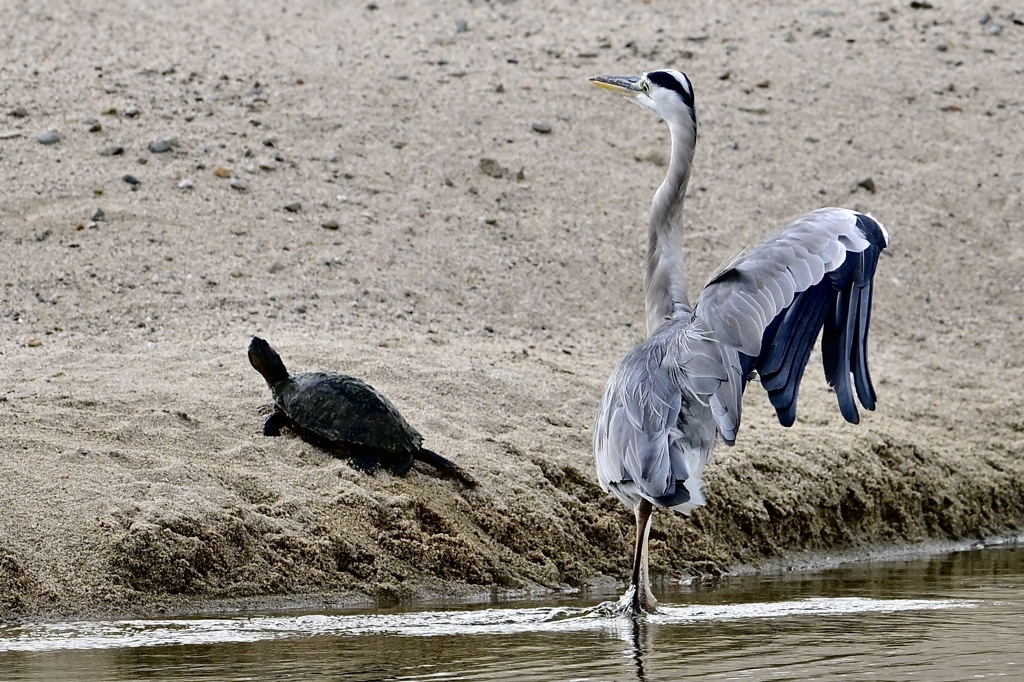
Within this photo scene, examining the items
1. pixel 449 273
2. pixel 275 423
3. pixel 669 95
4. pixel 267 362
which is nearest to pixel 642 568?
pixel 275 423

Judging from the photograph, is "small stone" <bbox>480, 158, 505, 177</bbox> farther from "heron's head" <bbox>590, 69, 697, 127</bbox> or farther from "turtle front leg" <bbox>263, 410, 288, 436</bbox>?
"turtle front leg" <bbox>263, 410, 288, 436</bbox>

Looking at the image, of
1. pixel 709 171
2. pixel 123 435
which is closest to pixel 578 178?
pixel 709 171

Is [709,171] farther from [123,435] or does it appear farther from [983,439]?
[123,435]

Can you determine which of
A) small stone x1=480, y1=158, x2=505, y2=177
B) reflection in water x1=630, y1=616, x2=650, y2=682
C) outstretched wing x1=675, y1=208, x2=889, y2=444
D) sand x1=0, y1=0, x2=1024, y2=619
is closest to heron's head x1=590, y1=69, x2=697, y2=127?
outstretched wing x1=675, y1=208, x2=889, y2=444

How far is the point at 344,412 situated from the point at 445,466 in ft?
1.68

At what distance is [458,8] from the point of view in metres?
14.5

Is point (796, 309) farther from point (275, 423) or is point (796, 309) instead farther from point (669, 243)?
point (275, 423)

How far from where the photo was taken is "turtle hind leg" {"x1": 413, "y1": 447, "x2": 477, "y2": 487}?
680 centimetres

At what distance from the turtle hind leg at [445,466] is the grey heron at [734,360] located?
3.22 ft

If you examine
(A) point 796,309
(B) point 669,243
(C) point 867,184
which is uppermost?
(C) point 867,184

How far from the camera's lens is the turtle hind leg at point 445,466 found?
6797mm

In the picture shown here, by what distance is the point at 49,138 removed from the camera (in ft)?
35.7

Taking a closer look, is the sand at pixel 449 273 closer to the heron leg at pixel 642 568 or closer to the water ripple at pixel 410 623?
the water ripple at pixel 410 623

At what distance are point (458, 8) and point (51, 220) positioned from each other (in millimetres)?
5777
